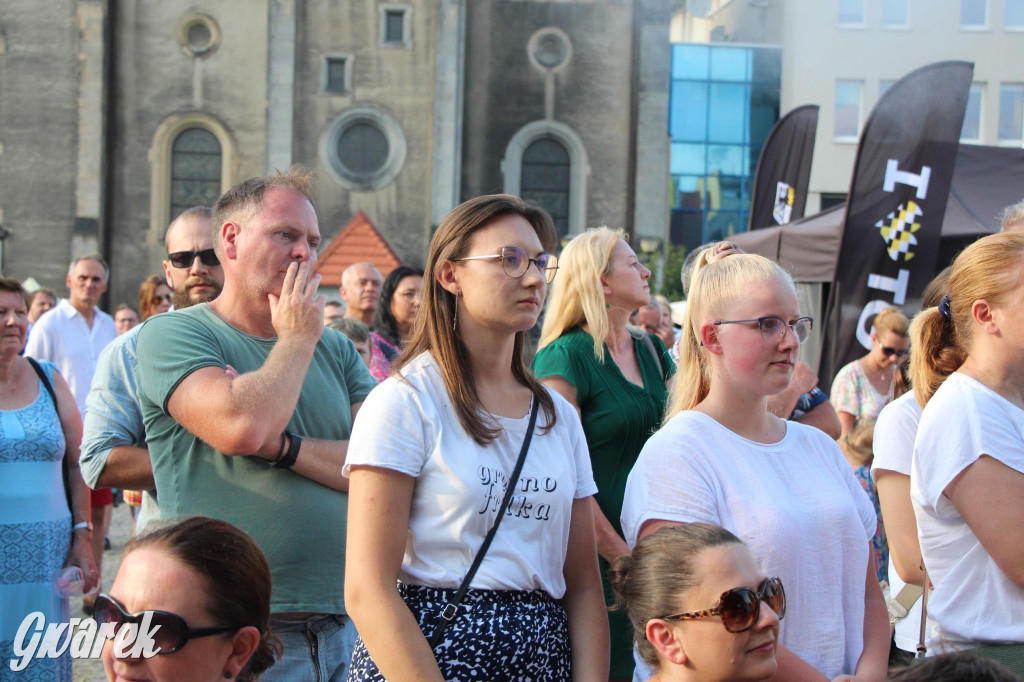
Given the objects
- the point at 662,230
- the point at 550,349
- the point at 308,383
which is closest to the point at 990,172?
the point at 550,349

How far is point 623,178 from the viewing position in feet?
89.6

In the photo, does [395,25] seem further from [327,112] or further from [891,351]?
[891,351]

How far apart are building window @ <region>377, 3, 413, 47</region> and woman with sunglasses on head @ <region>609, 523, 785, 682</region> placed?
2604 centimetres

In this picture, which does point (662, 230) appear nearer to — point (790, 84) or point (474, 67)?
point (474, 67)

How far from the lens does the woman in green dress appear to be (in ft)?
11.6

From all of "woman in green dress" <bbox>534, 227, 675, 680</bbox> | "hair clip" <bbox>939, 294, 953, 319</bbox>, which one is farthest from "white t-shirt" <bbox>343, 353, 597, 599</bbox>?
"hair clip" <bbox>939, 294, 953, 319</bbox>

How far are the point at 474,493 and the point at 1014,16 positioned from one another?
38406 mm

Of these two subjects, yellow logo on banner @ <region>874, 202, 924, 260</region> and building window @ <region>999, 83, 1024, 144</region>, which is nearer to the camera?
yellow logo on banner @ <region>874, 202, 924, 260</region>

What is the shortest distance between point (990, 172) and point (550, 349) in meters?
7.78

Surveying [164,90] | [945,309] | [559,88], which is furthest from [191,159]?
[945,309]

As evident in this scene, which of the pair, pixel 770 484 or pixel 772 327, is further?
pixel 772 327

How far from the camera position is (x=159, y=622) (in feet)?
6.40

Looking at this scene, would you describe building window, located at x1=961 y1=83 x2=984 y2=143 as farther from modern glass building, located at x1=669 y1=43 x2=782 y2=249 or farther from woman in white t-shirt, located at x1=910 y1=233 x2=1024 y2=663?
woman in white t-shirt, located at x1=910 y1=233 x2=1024 y2=663

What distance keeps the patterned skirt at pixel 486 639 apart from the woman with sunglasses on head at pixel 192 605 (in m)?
0.36
